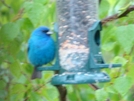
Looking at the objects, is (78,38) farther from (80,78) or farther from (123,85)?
(123,85)

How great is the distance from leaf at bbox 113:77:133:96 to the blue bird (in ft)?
1.81

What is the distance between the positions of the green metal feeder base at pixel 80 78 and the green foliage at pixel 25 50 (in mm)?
64

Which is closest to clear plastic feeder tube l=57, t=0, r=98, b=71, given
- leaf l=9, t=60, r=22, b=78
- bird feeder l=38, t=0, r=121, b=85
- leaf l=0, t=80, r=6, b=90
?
bird feeder l=38, t=0, r=121, b=85

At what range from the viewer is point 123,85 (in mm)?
2797

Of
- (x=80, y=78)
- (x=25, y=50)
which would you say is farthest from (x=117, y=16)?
(x=25, y=50)

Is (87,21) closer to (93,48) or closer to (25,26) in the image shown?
(93,48)

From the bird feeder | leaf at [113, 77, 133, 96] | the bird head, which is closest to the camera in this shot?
leaf at [113, 77, 133, 96]

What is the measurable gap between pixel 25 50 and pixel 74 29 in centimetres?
56

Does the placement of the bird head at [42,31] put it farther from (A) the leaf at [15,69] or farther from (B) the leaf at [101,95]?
(B) the leaf at [101,95]

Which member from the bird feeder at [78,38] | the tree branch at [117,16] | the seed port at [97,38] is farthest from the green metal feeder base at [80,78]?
the tree branch at [117,16]

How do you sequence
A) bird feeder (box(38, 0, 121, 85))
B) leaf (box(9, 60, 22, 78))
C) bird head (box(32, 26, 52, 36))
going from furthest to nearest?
bird head (box(32, 26, 52, 36))
leaf (box(9, 60, 22, 78))
bird feeder (box(38, 0, 121, 85))

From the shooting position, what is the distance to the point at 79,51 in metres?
3.11

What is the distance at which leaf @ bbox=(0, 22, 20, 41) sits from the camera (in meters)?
3.10

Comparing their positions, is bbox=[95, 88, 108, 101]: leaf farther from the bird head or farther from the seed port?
the bird head
